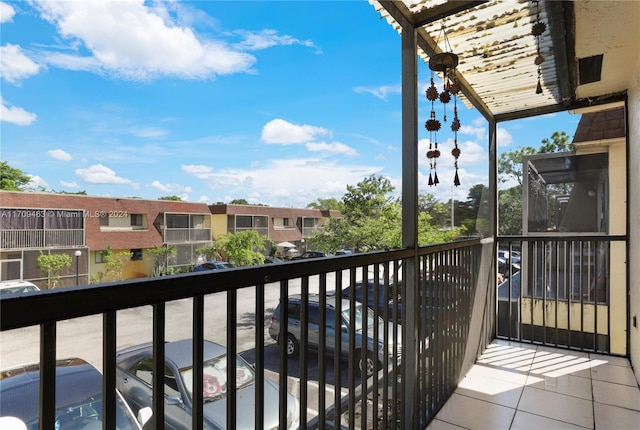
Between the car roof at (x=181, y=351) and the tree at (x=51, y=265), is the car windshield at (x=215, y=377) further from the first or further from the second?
the tree at (x=51, y=265)

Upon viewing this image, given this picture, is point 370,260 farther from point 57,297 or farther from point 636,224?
point 636,224

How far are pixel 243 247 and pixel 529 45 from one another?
8.13 feet

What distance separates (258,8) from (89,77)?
62 centimetres

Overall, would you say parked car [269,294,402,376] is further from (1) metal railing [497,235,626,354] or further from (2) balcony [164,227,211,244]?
(1) metal railing [497,235,626,354]

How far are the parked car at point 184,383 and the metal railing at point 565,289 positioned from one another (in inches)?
134

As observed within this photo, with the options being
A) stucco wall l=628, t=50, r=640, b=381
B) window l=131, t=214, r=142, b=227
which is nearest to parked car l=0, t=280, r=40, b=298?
window l=131, t=214, r=142, b=227

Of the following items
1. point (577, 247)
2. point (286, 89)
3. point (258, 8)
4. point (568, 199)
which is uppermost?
point (258, 8)

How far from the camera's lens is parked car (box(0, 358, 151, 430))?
0.57 metres

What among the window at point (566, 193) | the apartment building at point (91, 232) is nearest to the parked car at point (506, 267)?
the window at point (566, 193)

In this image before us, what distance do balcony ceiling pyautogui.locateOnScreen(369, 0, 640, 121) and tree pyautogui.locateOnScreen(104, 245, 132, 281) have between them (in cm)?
163

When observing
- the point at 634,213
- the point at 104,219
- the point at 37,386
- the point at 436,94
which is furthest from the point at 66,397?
the point at 634,213

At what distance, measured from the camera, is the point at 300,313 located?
3.97 ft

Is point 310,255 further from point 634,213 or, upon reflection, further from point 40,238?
point 634,213

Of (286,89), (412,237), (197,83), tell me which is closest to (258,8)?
(286,89)
